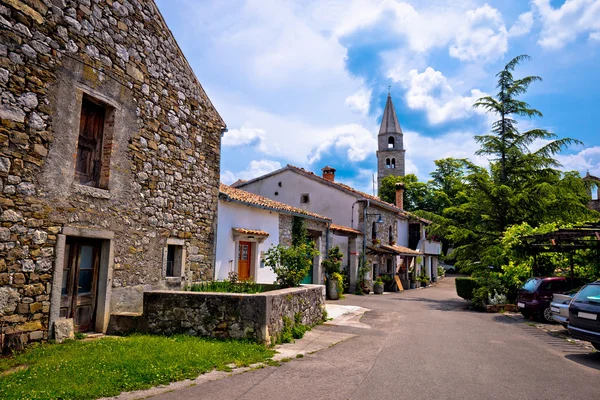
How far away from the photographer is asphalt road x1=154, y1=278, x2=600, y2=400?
5.25 metres

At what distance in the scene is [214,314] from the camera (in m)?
7.53

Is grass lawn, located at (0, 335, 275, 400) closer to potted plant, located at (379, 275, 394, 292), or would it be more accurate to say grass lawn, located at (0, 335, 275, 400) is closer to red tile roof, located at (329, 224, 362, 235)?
red tile roof, located at (329, 224, 362, 235)

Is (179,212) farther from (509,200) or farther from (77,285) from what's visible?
(509,200)

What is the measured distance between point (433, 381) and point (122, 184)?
23.1 ft

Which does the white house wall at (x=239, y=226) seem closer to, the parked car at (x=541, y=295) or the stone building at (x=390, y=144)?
the parked car at (x=541, y=295)

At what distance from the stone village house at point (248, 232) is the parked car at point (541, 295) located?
864 cm

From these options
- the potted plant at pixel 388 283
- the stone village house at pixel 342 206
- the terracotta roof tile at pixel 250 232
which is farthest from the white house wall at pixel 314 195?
the terracotta roof tile at pixel 250 232

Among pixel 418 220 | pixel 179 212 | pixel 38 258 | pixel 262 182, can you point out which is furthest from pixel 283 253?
pixel 418 220

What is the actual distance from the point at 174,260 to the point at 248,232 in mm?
3413

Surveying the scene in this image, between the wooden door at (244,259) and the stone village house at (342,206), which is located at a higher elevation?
the stone village house at (342,206)

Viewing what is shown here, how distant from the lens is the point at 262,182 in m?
26.4

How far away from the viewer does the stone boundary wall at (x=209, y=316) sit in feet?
24.2

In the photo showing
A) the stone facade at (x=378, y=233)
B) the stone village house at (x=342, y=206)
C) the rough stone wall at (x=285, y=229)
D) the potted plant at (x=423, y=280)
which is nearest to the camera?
the rough stone wall at (x=285, y=229)

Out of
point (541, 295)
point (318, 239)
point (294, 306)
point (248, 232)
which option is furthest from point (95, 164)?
point (541, 295)
